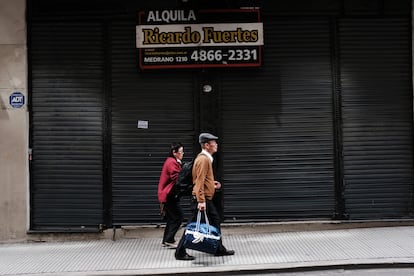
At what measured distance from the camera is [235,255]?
8.91 metres

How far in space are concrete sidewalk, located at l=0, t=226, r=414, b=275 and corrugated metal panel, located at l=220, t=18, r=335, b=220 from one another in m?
0.60

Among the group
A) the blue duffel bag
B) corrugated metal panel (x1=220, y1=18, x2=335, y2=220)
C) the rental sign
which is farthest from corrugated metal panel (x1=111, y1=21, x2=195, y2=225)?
the blue duffel bag

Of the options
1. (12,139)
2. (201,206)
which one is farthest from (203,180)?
(12,139)

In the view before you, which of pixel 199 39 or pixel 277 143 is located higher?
pixel 199 39

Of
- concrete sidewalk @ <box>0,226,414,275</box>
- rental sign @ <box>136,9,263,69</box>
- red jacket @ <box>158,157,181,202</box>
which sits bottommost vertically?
concrete sidewalk @ <box>0,226,414,275</box>

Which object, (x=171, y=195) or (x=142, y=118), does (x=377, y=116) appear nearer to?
(x=171, y=195)

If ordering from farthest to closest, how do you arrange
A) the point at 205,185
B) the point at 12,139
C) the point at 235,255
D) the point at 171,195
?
the point at 12,139 → the point at 171,195 → the point at 235,255 → the point at 205,185

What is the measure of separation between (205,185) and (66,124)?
11.7 feet

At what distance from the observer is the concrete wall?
10492 millimetres

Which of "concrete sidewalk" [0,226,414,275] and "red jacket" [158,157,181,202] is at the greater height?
"red jacket" [158,157,181,202]

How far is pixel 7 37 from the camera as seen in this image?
414 inches

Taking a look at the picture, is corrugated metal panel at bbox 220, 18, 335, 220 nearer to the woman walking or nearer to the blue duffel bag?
the woman walking

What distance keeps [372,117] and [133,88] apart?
4.63 metres

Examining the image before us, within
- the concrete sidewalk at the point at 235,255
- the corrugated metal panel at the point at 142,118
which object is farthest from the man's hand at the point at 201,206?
the corrugated metal panel at the point at 142,118
